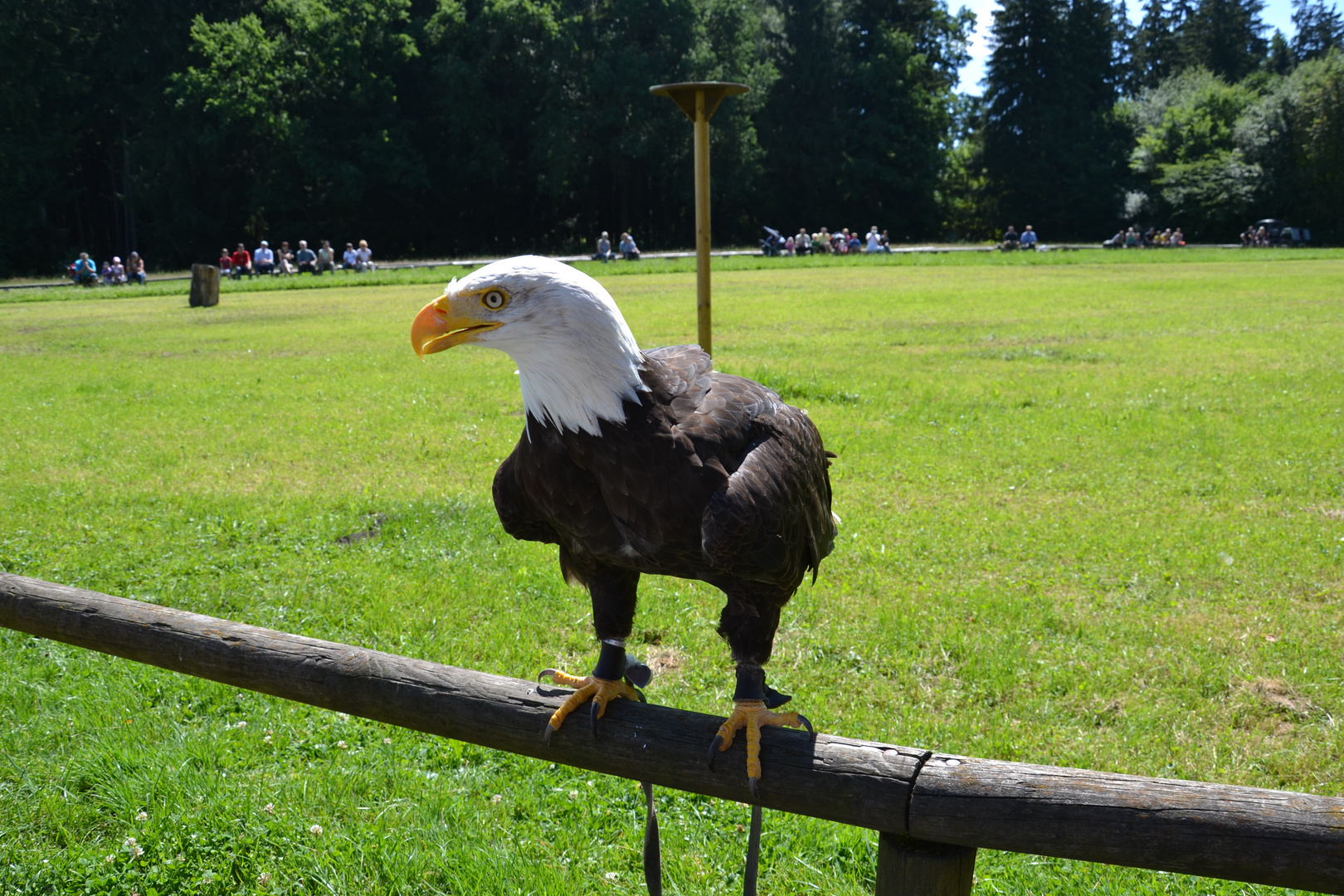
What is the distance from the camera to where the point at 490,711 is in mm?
2191

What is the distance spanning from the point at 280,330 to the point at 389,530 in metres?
13.2

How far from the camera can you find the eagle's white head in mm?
2045

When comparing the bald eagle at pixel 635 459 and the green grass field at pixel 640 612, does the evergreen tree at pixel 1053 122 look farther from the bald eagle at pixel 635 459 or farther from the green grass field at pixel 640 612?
the bald eagle at pixel 635 459

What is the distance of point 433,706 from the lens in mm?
2213

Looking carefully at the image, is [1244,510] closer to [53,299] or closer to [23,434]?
[23,434]

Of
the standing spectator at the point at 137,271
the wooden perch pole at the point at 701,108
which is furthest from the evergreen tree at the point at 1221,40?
the wooden perch pole at the point at 701,108

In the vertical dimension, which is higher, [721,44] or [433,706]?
[721,44]

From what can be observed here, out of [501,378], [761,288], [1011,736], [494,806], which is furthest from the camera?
[761,288]

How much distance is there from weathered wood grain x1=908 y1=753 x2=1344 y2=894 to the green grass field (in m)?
1.47

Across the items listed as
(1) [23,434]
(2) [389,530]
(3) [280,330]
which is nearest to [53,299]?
(3) [280,330]

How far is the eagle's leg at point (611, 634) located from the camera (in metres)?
2.33

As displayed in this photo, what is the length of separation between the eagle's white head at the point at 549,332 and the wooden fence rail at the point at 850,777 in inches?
27.1

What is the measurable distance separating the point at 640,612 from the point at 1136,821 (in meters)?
3.46

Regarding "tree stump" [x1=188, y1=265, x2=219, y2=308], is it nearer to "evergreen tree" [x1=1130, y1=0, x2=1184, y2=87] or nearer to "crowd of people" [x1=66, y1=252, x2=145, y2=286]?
"crowd of people" [x1=66, y1=252, x2=145, y2=286]
